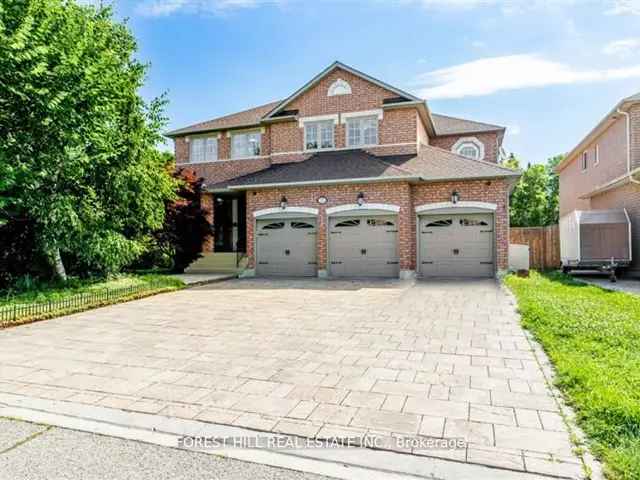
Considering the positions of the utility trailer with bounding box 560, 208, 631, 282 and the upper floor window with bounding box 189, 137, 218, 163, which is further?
the upper floor window with bounding box 189, 137, 218, 163

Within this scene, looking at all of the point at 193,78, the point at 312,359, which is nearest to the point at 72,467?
the point at 312,359

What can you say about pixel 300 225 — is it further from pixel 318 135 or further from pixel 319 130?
pixel 319 130

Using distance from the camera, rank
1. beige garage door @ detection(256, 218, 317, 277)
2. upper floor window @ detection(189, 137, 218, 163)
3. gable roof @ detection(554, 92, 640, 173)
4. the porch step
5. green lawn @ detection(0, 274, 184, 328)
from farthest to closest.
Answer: upper floor window @ detection(189, 137, 218, 163)
the porch step
beige garage door @ detection(256, 218, 317, 277)
gable roof @ detection(554, 92, 640, 173)
green lawn @ detection(0, 274, 184, 328)

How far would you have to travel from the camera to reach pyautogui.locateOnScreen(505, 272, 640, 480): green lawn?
9.46 feet

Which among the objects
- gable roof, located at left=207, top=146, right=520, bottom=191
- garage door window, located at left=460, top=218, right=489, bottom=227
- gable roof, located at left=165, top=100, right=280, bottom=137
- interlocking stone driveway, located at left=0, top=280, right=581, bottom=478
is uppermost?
gable roof, located at left=165, top=100, right=280, bottom=137

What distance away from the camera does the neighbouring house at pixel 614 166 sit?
13719 mm

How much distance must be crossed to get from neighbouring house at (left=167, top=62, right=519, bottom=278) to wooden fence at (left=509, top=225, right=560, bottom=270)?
517 centimetres

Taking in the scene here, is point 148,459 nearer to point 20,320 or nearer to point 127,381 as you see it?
point 127,381

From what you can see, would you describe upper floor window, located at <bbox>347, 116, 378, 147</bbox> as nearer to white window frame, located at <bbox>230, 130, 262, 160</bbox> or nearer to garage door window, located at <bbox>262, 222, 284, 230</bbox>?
garage door window, located at <bbox>262, 222, 284, 230</bbox>

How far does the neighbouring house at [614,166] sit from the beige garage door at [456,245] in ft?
13.3

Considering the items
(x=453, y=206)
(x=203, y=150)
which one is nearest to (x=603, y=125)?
(x=453, y=206)

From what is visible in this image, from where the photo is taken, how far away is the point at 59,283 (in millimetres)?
11312

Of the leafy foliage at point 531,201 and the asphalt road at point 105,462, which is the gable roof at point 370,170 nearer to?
the asphalt road at point 105,462

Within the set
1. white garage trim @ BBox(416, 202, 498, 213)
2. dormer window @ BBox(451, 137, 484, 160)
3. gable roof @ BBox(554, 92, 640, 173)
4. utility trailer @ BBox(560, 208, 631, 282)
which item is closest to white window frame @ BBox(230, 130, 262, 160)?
white garage trim @ BBox(416, 202, 498, 213)
